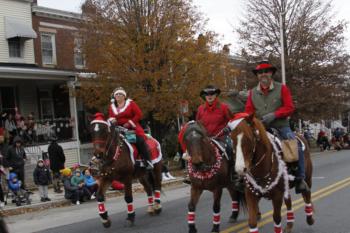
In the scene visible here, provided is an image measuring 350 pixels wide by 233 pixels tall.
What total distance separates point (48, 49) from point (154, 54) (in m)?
9.87

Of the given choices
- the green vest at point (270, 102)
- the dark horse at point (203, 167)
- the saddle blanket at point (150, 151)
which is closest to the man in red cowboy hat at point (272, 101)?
the green vest at point (270, 102)

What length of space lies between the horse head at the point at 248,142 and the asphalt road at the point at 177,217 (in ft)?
8.33

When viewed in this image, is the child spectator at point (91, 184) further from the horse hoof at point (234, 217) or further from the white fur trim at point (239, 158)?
the white fur trim at point (239, 158)

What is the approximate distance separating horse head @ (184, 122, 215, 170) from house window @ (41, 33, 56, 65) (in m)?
21.7

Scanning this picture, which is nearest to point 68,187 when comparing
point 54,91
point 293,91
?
point 54,91

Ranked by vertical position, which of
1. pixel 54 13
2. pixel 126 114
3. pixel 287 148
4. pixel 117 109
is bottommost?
pixel 287 148

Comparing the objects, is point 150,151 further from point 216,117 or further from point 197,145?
point 197,145

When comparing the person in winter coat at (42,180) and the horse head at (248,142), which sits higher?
the horse head at (248,142)

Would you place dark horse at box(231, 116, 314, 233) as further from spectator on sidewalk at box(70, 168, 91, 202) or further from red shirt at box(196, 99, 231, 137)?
spectator on sidewalk at box(70, 168, 91, 202)

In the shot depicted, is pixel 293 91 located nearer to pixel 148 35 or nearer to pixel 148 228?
pixel 148 35

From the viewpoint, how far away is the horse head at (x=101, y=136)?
8836mm

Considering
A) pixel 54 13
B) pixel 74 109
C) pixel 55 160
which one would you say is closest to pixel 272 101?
pixel 55 160

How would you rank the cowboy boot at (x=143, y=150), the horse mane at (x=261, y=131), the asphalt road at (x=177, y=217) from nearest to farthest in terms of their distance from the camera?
1. the horse mane at (x=261, y=131)
2. the asphalt road at (x=177, y=217)
3. the cowboy boot at (x=143, y=150)

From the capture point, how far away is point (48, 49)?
92.5ft
